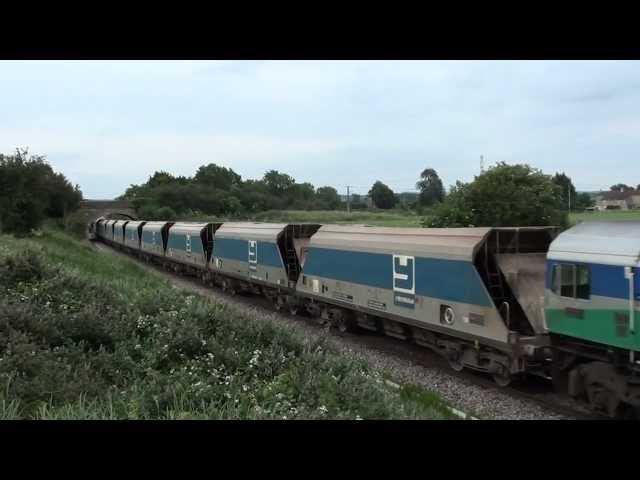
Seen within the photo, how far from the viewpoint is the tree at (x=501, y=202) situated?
29.8 metres

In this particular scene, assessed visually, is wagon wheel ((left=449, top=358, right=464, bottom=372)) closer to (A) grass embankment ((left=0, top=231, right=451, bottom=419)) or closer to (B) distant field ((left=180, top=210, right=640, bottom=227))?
(A) grass embankment ((left=0, top=231, right=451, bottom=419))

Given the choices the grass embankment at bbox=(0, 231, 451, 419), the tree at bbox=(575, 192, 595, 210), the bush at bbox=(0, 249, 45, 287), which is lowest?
the grass embankment at bbox=(0, 231, 451, 419)

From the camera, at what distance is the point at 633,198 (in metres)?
95.1

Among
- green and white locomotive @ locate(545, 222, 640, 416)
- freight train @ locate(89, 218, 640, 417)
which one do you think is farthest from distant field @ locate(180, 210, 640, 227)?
green and white locomotive @ locate(545, 222, 640, 416)

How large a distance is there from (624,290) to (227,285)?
20.1 meters

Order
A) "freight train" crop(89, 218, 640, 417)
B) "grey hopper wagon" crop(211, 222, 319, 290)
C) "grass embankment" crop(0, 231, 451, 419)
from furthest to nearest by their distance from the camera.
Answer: "grey hopper wagon" crop(211, 222, 319, 290) < "freight train" crop(89, 218, 640, 417) < "grass embankment" crop(0, 231, 451, 419)

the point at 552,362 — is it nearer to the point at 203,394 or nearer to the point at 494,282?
the point at 494,282

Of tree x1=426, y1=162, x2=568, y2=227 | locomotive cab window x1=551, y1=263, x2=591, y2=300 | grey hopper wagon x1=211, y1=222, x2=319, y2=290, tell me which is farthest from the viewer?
tree x1=426, y1=162, x2=568, y2=227

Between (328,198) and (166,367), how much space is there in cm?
11467

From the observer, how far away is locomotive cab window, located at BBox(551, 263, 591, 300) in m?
9.17

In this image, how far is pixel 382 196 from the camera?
4306 inches

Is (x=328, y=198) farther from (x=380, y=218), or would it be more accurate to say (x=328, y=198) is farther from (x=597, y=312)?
(x=597, y=312)

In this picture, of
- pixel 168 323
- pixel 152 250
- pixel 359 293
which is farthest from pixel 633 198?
pixel 168 323

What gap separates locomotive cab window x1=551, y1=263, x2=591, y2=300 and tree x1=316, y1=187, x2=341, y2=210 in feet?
309
